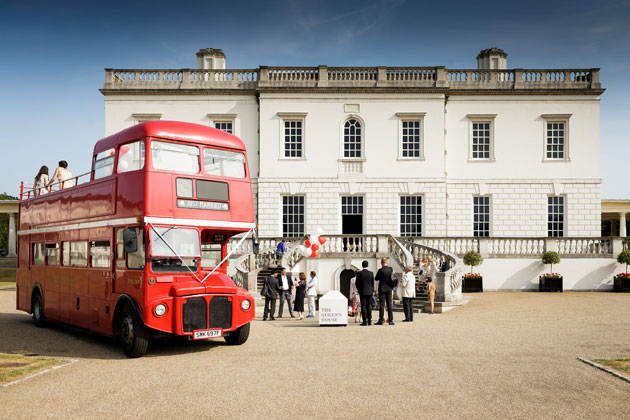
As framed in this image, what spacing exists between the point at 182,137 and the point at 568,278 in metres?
23.0

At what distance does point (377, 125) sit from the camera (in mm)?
31656

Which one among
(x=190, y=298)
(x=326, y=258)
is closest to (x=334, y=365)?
(x=190, y=298)

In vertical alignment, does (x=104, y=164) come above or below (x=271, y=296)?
above

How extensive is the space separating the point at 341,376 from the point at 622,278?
75.2 ft

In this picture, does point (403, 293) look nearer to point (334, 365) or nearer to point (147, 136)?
point (334, 365)

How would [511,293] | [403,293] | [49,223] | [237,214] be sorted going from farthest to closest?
1. [511,293]
2. [403,293]
3. [49,223]
4. [237,214]

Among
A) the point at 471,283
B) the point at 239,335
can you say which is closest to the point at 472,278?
the point at 471,283

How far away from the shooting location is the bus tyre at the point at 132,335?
438 inches

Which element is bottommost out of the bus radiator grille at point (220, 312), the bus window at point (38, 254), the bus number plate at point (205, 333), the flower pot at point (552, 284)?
the flower pot at point (552, 284)

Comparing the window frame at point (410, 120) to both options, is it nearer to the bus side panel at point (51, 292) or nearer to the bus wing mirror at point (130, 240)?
the bus side panel at point (51, 292)

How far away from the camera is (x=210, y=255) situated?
12727 millimetres

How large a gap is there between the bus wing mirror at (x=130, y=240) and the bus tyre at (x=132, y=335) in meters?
1.50

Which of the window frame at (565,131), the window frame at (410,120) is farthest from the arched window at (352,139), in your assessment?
the window frame at (565,131)

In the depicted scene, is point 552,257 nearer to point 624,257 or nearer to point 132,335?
point 624,257
